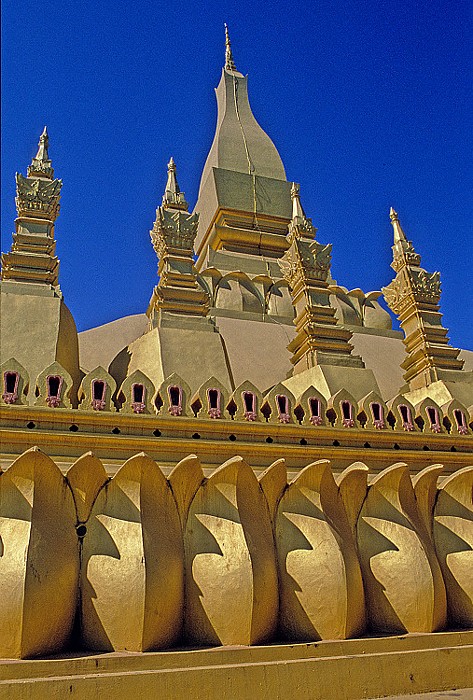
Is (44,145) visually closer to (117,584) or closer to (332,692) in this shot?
(117,584)

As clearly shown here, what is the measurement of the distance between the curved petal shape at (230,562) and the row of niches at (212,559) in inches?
0.4

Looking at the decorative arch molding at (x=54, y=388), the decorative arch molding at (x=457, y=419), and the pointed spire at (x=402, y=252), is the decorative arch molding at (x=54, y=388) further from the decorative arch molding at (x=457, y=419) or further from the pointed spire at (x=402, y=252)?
the pointed spire at (x=402, y=252)

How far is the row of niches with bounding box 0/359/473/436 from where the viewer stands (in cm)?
688

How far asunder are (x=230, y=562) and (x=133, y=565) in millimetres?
847

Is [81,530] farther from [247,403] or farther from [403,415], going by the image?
[403,415]

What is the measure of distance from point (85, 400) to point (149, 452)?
92 centimetres

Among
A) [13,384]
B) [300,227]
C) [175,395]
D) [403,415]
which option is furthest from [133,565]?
[300,227]

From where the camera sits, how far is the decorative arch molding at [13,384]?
21.7 ft

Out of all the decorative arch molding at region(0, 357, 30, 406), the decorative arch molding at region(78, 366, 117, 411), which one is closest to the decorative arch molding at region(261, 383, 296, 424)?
the decorative arch molding at region(78, 366, 117, 411)

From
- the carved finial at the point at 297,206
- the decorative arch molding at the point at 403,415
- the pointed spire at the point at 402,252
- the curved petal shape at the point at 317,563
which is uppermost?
the carved finial at the point at 297,206

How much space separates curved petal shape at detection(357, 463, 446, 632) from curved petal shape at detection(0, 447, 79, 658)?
2.80 metres

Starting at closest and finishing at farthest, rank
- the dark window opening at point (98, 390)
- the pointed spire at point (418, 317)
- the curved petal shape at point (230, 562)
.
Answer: the curved petal shape at point (230, 562) → the dark window opening at point (98, 390) → the pointed spire at point (418, 317)

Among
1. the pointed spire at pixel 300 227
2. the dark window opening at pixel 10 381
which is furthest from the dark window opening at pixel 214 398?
the pointed spire at pixel 300 227

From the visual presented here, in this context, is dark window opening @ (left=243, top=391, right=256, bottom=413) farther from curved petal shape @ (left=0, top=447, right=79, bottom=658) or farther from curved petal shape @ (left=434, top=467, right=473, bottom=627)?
curved petal shape @ (left=0, top=447, right=79, bottom=658)
